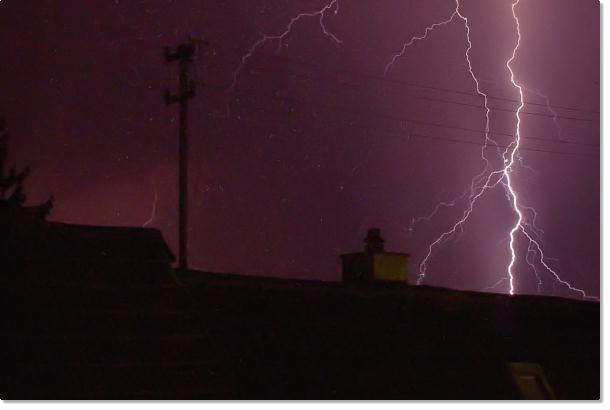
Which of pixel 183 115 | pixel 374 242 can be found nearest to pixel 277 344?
pixel 374 242

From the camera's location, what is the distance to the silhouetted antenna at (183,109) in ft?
23.2

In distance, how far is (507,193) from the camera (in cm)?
502

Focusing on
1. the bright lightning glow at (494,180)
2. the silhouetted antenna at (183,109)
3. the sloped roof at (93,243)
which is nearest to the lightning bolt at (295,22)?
the bright lightning glow at (494,180)

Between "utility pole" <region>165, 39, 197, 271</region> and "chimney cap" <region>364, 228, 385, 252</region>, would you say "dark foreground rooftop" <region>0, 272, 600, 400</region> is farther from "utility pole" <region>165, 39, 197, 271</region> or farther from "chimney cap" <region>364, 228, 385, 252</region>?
"utility pole" <region>165, 39, 197, 271</region>

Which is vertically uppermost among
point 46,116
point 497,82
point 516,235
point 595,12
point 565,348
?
point 595,12

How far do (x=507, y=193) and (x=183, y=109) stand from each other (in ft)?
12.3

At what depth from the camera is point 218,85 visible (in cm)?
676

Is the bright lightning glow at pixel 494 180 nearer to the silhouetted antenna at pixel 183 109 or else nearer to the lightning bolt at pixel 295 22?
the lightning bolt at pixel 295 22

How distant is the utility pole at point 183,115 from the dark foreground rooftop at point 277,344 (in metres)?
2.70

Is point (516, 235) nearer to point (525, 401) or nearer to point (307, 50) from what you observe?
point (525, 401)

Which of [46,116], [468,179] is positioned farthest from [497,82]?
[46,116]

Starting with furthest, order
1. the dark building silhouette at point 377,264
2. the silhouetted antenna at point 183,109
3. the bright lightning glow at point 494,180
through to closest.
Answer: the silhouetted antenna at point 183,109 → the dark building silhouette at point 377,264 → the bright lightning glow at point 494,180

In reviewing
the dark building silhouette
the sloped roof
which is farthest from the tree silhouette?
the dark building silhouette
